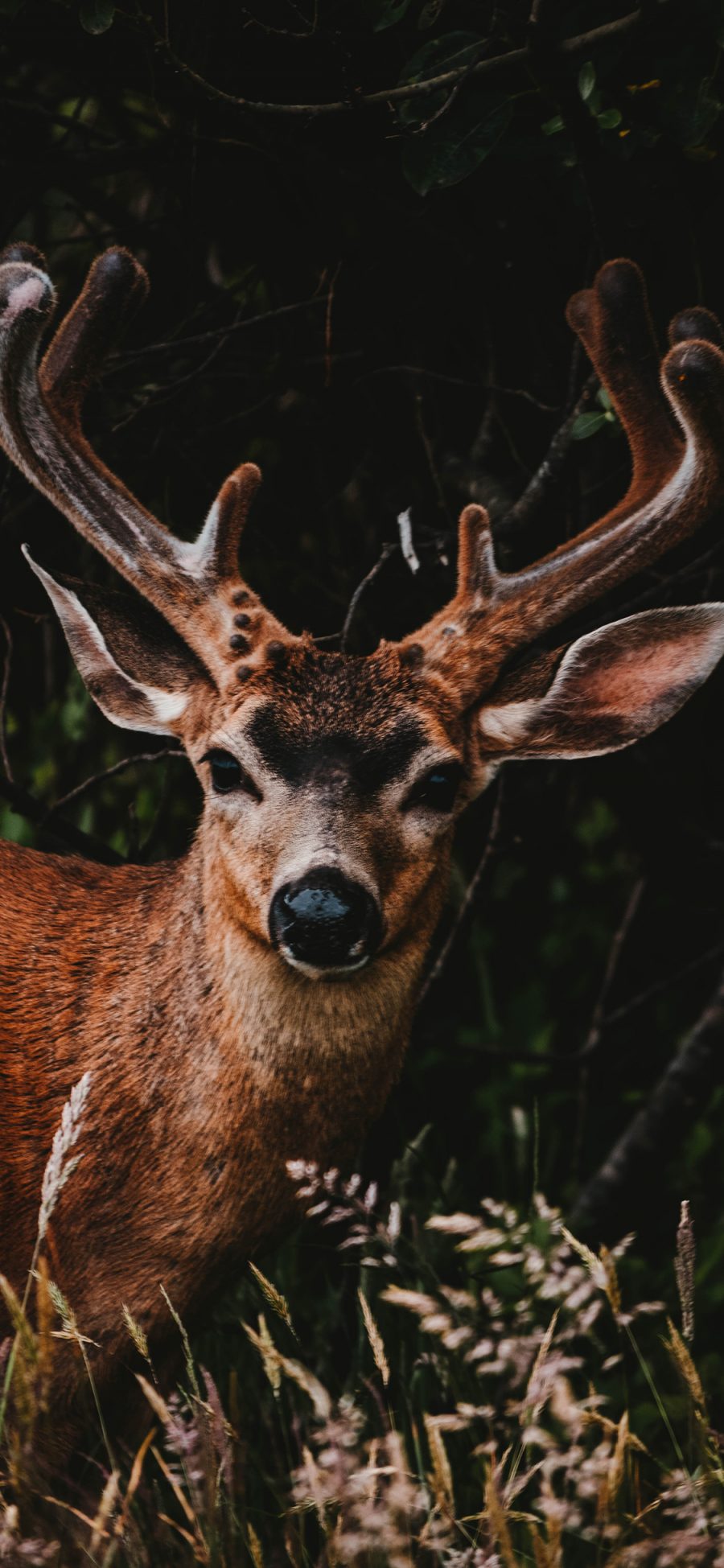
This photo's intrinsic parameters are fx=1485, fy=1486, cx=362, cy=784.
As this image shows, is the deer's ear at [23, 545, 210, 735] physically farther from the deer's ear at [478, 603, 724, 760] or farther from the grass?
the grass

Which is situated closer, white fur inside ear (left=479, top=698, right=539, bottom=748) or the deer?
the deer

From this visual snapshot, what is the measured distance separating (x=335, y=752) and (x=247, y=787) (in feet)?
0.72

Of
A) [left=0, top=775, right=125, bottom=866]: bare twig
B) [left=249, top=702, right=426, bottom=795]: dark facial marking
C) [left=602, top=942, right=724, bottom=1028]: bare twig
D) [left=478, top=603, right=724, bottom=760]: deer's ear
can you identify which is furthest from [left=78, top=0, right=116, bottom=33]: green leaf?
[left=602, top=942, right=724, bottom=1028]: bare twig

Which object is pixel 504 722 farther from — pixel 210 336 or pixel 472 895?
pixel 210 336

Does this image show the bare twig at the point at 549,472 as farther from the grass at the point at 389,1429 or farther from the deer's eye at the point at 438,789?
the grass at the point at 389,1429

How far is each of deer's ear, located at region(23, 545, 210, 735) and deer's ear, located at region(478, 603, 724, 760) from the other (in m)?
0.70

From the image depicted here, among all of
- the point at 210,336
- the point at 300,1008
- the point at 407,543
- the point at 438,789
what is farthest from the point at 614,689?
the point at 210,336

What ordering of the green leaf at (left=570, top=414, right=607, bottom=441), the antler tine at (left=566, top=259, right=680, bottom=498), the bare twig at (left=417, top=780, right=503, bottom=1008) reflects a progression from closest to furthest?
1. the antler tine at (left=566, top=259, right=680, bottom=498)
2. the green leaf at (left=570, top=414, right=607, bottom=441)
3. the bare twig at (left=417, top=780, right=503, bottom=1008)

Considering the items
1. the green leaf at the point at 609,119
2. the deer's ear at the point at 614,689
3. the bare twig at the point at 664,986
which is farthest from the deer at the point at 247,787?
the bare twig at the point at 664,986

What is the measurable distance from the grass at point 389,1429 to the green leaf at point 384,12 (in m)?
2.28

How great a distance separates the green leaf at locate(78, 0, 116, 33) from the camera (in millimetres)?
3162

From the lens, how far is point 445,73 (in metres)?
3.09

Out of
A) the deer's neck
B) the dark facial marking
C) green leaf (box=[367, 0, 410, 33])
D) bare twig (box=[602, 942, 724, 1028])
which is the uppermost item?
green leaf (box=[367, 0, 410, 33])

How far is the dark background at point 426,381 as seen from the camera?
331 cm
